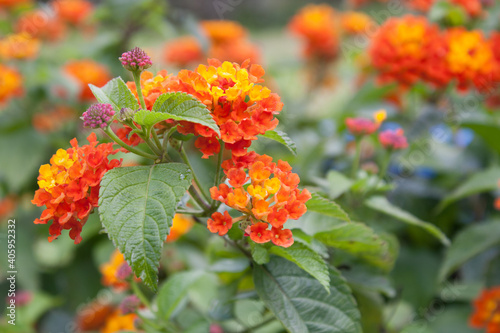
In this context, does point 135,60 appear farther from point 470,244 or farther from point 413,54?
point 413,54

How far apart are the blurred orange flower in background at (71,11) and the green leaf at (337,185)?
1686 millimetres

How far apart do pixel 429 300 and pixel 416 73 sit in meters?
0.58

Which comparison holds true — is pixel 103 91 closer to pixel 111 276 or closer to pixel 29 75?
pixel 111 276

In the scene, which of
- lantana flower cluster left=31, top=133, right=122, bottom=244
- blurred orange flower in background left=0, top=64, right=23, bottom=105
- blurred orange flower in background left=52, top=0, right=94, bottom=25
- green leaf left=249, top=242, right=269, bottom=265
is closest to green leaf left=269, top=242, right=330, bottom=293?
green leaf left=249, top=242, right=269, bottom=265

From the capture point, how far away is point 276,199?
57 centimetres

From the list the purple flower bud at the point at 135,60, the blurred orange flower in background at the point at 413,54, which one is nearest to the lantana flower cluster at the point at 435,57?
the blurred orange flower in background at the point at 413,54

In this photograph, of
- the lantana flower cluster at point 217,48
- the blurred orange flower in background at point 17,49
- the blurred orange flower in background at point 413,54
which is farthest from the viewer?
the lantana flower cluster at point 217,48

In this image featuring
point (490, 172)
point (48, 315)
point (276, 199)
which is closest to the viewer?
point (276, 199)

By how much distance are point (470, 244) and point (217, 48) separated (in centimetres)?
152

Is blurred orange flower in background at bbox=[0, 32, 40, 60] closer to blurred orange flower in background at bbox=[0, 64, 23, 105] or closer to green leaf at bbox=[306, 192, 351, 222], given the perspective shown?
blurred orange flower in background at bbox=[0, 64, 23, 105]

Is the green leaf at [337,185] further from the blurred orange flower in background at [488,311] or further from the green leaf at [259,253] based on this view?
the blurred orange flower in background at [488,311]

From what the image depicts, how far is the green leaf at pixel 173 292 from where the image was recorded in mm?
801

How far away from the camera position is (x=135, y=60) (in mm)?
582

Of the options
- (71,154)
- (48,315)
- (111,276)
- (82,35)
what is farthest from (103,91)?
(82,35)
